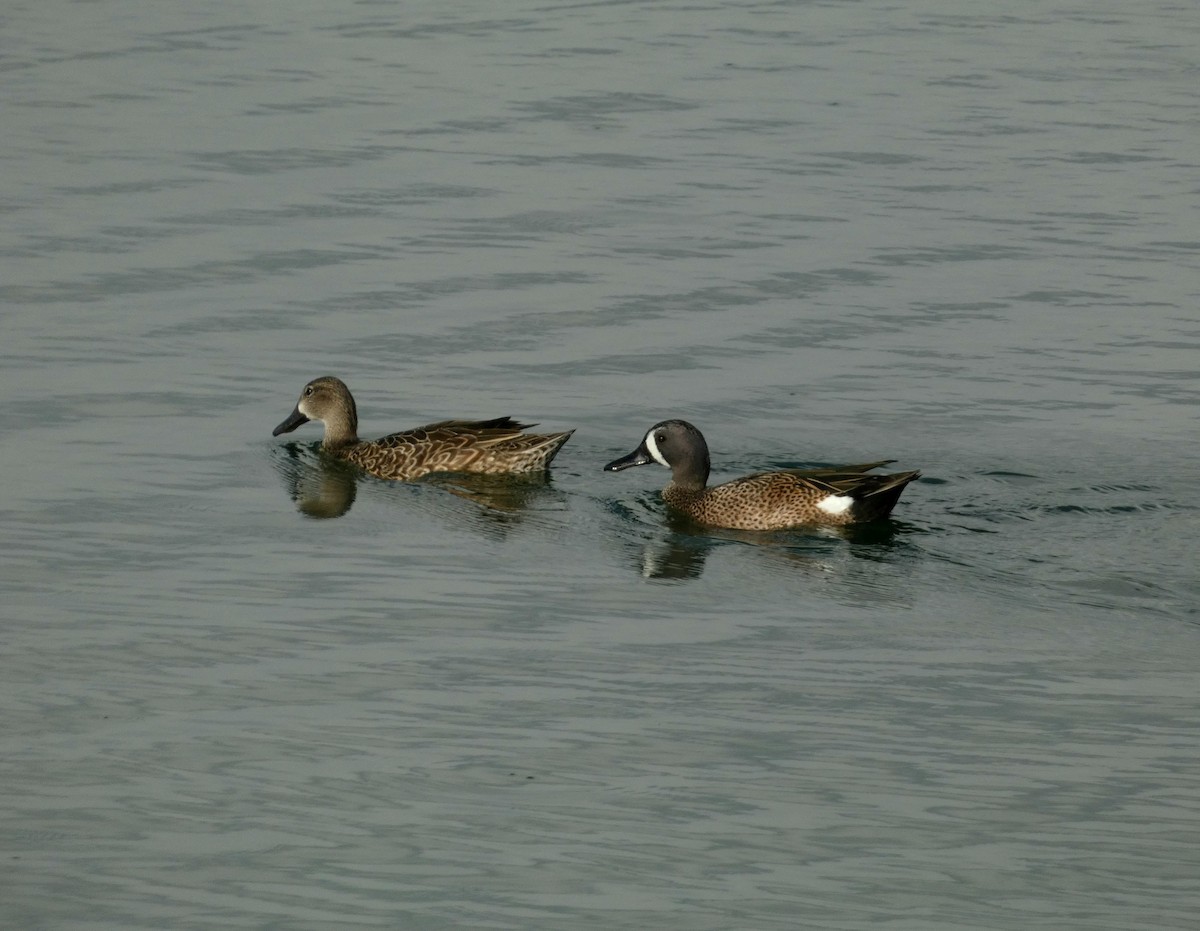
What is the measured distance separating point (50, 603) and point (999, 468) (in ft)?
21.8

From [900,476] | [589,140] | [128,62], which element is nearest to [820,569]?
[900,476]

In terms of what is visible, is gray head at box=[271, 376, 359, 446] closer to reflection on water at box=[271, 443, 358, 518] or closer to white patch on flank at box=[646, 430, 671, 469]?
reflection on water at box=[271, 443, 358, 518]

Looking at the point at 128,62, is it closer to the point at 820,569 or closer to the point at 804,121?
the point at 804,121

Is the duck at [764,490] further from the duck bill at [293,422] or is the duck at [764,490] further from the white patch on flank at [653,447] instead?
the duck bill at [293,422]

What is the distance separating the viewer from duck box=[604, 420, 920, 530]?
13953 millimetres

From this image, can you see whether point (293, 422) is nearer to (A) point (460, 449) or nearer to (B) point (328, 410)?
(B) point (328, 410)

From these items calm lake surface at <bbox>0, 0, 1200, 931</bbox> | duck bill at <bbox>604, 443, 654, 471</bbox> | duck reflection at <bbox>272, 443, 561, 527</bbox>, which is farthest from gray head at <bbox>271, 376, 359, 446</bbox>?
duck bill at <bbox>604, 443, 654, 471</bbox>

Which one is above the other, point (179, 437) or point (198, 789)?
point (179, 437)

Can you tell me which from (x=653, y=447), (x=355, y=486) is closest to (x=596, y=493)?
(x=653, y=447)

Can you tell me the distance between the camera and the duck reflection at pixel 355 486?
14570 millimetres

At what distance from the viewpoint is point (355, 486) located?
51.0 feet

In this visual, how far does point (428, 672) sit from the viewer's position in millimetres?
10711

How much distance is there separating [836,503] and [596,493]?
190 cm

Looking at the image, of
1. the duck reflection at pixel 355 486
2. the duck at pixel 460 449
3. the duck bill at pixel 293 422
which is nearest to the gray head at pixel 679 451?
the duck at pixel 460 449
